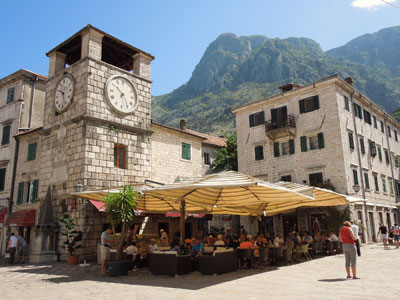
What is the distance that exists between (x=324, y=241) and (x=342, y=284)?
899cm

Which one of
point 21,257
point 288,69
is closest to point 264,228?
point 21,257

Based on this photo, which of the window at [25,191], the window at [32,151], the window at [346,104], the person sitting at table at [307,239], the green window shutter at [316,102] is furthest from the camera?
the window at [346,104]

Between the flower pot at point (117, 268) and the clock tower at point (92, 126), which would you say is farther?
the clock tower at point (92, 126)

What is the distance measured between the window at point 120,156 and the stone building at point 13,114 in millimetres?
10154

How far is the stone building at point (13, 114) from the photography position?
23438 millimetres

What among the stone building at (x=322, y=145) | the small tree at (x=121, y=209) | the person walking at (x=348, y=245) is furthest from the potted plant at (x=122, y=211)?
the stone building at (x=322, y=145)

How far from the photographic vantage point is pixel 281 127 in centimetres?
2500

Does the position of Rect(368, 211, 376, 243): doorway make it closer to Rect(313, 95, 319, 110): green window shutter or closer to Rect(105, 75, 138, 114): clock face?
Rect(313, 95, 319, 110): green window shutter

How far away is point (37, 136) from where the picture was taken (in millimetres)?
22172

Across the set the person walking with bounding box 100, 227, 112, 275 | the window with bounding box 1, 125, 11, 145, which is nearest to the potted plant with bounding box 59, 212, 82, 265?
the person walking with bounding box 100, 227, 112, 275

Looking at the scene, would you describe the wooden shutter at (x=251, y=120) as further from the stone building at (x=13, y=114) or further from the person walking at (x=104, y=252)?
the person walking at (x=104, y=252)

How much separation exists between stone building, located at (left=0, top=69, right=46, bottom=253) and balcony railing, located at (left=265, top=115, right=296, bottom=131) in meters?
17.7

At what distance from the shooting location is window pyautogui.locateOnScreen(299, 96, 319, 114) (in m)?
24.1

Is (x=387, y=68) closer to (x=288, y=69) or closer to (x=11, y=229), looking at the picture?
(x=288, y=69)
